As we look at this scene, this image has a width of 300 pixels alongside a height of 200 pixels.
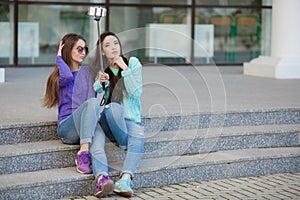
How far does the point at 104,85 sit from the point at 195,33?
7444mm

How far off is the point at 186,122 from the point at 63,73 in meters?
1.42

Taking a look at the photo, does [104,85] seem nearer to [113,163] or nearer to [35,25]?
[113,163]

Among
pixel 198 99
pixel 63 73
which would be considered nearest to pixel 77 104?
pixel 63 73

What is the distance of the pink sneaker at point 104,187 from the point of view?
212 inches

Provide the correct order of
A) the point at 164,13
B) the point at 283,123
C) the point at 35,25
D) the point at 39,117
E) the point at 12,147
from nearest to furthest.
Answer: the point at 12,147 → the point at 39,117 → the point at 283,123 → the point at 35,25 → the point at 164,13

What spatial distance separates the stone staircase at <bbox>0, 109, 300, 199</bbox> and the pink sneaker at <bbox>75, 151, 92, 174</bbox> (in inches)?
1.8

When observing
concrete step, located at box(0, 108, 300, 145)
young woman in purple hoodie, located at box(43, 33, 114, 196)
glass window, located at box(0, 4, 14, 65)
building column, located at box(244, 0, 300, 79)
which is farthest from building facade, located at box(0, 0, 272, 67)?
young woman in purple hoodie, located at box(43, 33, 114, 196)

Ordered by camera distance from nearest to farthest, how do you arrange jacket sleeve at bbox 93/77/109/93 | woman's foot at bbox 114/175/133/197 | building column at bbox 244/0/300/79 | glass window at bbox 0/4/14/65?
woman's foot at bbox 114/175/133/197 < jacket sleeve at bbox 93/77/109/93 < building column at bbox 244/0/300/79 < glass window at bbox 0/4/14/65

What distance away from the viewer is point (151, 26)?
42.0 feet

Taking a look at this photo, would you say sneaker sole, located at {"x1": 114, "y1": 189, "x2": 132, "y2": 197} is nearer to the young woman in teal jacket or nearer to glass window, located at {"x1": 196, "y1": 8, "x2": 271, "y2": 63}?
the young woman in teal jacket

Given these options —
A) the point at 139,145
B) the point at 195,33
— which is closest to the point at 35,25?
the point at 195,33

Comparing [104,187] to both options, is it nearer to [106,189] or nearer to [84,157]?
[106,189]

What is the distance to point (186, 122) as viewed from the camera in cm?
672

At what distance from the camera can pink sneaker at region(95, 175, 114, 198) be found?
5.38 meters
